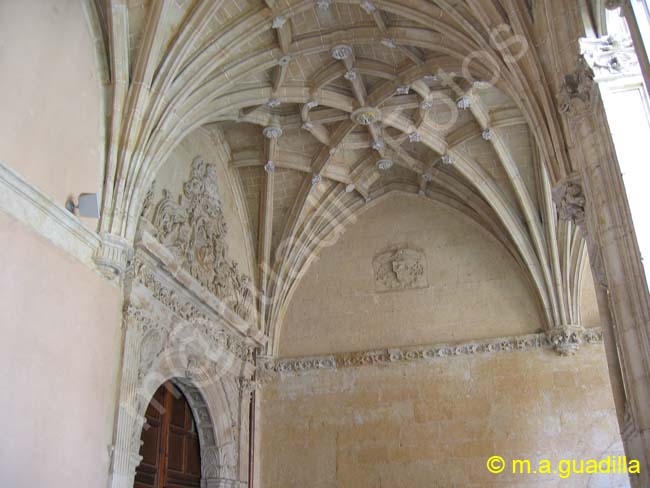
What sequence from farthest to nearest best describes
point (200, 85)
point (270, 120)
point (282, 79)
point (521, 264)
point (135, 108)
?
point (521, 264), point (270, 120), point (282, 79), point (200, 85), point (135, 108)

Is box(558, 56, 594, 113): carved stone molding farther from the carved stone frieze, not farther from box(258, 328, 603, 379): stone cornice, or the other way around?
box(258, 328, 603, 379): stone cornice

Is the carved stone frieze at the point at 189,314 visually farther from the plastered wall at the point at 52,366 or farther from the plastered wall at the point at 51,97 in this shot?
the plastered wall at the point at 51,97

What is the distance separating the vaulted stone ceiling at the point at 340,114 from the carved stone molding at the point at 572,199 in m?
0.34

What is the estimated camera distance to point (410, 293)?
39.4 feet

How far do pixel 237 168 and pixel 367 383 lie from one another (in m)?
4.30

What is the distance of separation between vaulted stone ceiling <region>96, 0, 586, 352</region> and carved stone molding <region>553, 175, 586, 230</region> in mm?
340

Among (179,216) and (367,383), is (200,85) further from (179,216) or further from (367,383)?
(367,383)

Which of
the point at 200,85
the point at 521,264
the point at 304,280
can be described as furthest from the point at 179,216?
the point at 521,264

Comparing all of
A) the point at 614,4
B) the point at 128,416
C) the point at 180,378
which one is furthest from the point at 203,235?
the point at 614,4

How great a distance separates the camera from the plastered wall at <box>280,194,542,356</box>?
11.6m

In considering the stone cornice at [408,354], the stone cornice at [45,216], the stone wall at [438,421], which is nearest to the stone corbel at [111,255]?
the stone cornice at [45,216]

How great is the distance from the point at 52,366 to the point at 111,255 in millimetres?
1462

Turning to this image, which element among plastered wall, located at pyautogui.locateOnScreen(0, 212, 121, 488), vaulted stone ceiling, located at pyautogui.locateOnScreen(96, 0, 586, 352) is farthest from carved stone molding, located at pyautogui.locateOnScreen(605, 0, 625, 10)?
plastered wall, located at pyautogui.locateOnScreen(0, 212, 121, 488)

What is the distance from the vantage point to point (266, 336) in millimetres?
11969
